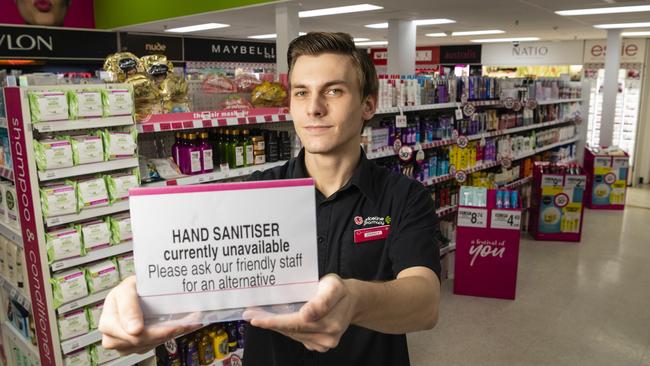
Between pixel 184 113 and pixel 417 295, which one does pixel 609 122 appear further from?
pixel 417 295

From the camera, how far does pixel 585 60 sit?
12.2 meters

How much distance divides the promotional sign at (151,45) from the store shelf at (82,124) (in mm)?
6868

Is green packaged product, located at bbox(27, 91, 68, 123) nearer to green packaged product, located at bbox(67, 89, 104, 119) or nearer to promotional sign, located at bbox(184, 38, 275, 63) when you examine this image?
green packaged product, located at bbox(67, 89, 104, 119)

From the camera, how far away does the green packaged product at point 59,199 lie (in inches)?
99.3

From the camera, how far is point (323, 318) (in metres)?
0.87

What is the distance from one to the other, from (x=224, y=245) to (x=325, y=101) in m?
0.52

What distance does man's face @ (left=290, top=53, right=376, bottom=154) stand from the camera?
4.25ft

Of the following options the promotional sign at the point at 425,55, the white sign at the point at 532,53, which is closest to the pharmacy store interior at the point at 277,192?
the white sign at the point at 532,53

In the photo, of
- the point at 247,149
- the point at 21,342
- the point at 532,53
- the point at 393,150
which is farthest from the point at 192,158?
the point at 532,53

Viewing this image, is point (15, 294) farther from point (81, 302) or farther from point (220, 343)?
point (220, 343)

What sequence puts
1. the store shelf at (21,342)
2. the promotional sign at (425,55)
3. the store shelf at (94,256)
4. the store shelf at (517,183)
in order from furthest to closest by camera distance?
the promotional sign at (425,55)
the store shelf at (517,183)
the store shelf at (21,342)
the store shelf at (94,256)

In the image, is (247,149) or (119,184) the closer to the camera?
(119,184)

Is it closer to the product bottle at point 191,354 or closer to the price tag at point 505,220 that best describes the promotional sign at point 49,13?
the product bottle at point 191,354

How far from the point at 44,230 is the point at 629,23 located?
928cm
